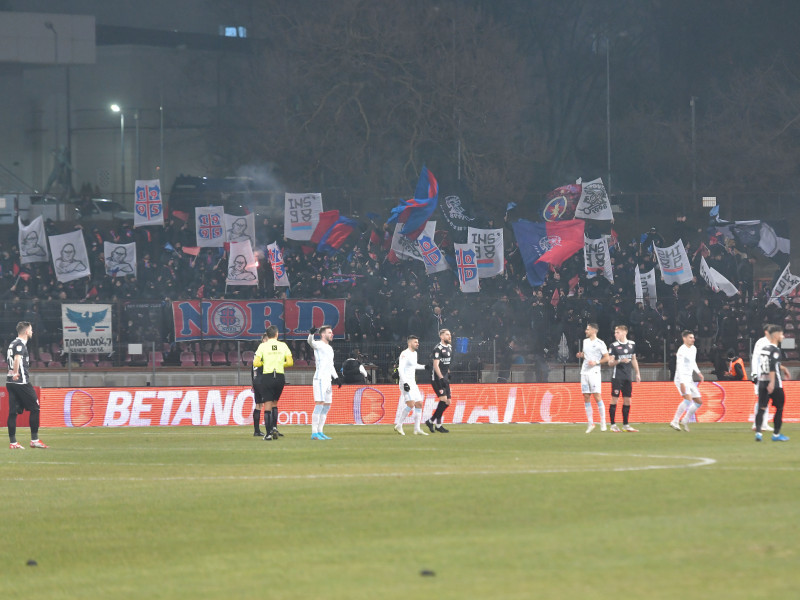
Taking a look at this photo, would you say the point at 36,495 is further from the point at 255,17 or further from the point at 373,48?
the point at 255,17

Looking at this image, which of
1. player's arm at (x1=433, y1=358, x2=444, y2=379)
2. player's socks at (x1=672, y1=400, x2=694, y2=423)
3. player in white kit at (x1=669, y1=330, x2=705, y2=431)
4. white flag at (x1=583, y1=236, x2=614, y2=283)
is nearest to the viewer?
player's socks at (x1=672, y1=400, x2=694, y2=423)

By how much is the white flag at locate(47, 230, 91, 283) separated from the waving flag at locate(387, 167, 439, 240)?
9.78 meters

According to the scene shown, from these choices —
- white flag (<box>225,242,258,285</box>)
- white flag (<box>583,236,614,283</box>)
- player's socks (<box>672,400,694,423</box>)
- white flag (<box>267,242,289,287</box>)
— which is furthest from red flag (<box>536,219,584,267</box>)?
player's socks (<box>672,400,694,423</box>)

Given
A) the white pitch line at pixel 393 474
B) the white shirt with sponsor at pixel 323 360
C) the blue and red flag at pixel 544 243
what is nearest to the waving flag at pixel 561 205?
the blue and red flag at pixel 544 243

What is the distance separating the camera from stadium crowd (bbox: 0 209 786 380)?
37.3m

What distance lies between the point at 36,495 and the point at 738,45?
175 feet

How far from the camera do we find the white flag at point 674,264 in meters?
39.7

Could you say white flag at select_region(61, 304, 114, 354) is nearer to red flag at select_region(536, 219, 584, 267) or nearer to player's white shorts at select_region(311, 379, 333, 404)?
red flag at select_region(536, 219, 584, 267)

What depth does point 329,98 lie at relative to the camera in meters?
55.5

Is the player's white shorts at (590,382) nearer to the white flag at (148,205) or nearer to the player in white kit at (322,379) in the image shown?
the player in white kit at (322,379)

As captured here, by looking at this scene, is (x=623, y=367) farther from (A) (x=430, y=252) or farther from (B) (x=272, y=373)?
(A) (x=430, y=252)

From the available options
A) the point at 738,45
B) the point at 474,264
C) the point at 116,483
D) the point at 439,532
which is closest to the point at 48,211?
the point at 474,264

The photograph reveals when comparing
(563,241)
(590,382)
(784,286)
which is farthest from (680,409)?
(563,241)

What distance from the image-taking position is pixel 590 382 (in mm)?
25109
